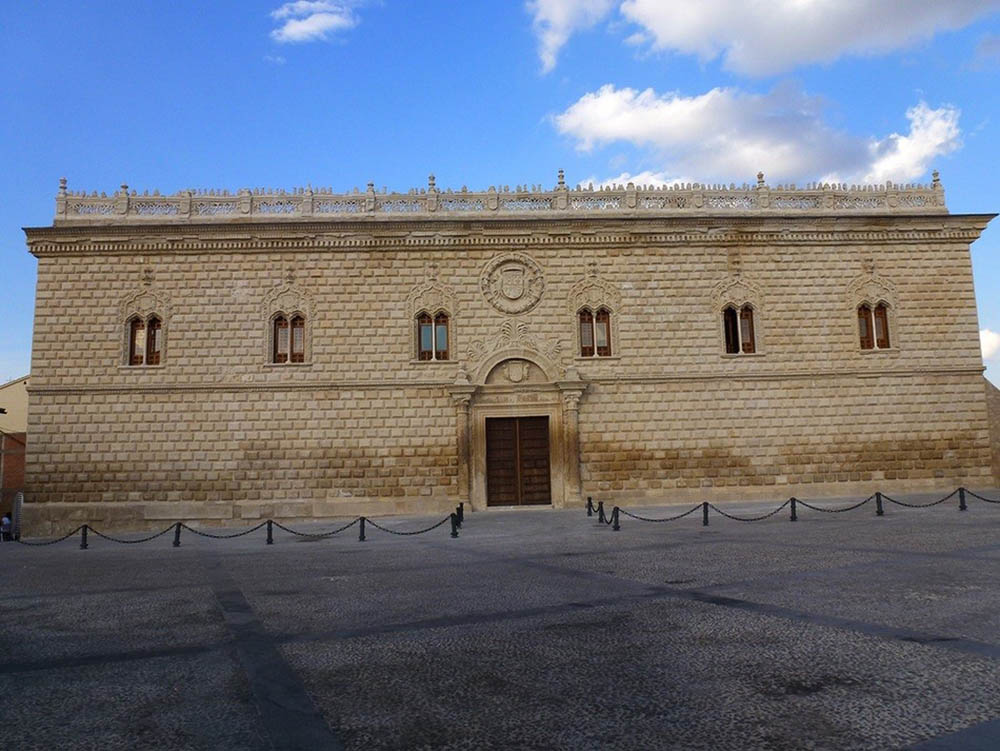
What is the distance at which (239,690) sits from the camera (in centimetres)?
426

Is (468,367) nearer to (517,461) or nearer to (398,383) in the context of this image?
(398,383)

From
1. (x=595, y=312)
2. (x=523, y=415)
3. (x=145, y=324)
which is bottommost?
(x=523, y=415)

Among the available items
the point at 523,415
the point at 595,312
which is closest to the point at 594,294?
the point at 595,312

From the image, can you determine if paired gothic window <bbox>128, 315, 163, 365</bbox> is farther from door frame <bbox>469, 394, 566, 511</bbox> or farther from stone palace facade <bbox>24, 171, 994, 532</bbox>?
door frame <bbox>469, 394, 566, 511</bbox>

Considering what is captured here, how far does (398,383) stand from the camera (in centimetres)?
1839

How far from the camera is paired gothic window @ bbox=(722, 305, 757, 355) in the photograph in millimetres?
19188

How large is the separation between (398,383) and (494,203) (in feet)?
18.1

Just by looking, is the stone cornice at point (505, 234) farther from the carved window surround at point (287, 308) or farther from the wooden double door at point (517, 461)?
the wooden double door at point (517, 461)

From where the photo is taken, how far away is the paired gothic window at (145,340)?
61.0 ft

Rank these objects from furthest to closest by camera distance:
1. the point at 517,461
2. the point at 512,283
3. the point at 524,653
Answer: the point at 512,283 → the point at 517,461 → the point at 524,653

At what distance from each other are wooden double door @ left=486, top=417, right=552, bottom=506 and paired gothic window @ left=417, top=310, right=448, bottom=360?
Answer: 2.22 metres

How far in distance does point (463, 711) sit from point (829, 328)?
18.2 m

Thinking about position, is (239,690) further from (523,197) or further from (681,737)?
(523,197)

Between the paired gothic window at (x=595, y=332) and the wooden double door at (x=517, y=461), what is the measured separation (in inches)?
87.1
